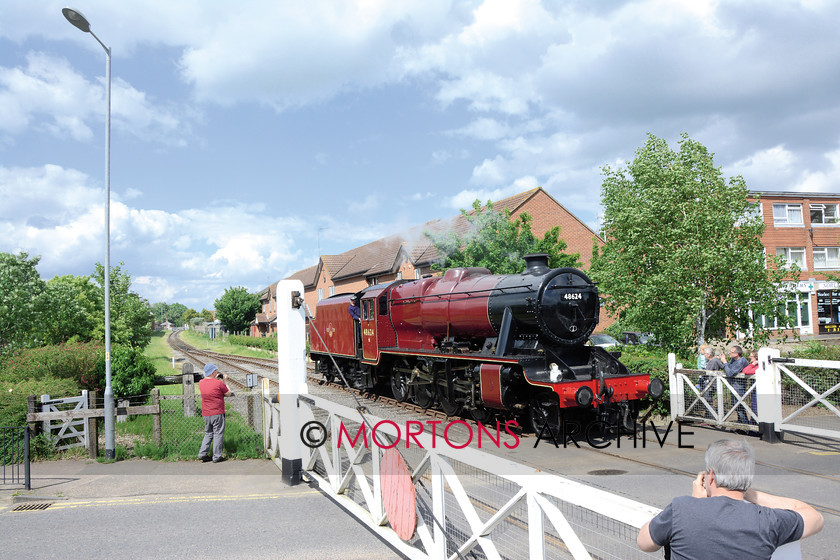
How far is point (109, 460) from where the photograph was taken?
934 centimetres

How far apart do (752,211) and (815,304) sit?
90.4 feet

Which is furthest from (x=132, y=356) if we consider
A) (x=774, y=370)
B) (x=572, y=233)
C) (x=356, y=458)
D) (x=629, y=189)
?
(x=572, y=233)

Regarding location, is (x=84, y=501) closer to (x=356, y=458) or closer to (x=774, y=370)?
(x=356, y=458)

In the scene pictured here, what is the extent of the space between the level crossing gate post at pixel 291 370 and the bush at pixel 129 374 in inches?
423

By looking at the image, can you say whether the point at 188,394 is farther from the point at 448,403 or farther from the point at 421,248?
the point at 421,248

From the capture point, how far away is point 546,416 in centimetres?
1042

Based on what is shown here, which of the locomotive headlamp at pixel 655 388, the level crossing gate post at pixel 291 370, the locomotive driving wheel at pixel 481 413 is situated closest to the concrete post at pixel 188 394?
the level crossing gate post at pixel 291 370

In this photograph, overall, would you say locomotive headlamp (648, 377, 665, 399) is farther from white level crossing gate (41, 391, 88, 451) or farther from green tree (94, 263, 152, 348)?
green tree (94, 263, 152, 348)

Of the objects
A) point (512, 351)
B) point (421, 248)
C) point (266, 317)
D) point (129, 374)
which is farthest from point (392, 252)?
point (266, 317)

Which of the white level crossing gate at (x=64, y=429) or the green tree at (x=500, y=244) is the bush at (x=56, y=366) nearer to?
the white level crossing gate at (x=64, y=429)

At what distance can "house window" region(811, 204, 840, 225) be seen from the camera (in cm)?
3766

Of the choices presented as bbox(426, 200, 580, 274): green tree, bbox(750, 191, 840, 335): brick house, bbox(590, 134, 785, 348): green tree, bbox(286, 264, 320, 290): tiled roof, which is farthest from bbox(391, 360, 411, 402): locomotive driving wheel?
bbox(286, 264, 320, 290): tiled roof

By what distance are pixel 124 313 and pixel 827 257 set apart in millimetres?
42828

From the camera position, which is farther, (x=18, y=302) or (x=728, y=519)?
(x=18, y=302)
